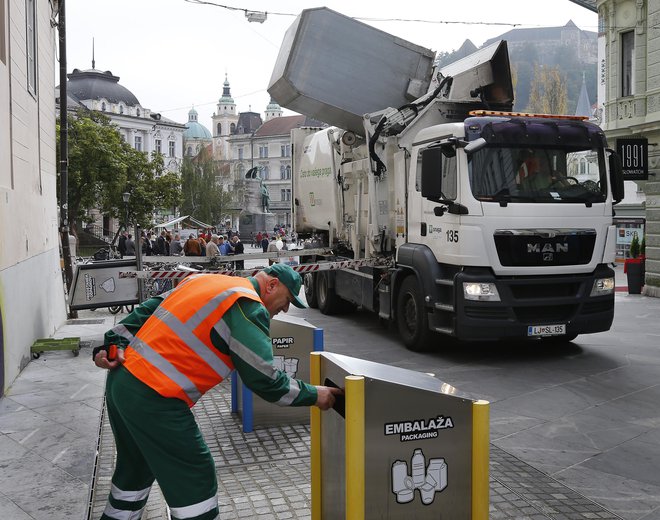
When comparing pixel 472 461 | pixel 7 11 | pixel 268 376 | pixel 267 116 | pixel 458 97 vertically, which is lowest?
pixel 472 461

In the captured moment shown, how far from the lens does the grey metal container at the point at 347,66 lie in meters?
10.9

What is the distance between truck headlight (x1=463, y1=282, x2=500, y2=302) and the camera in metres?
8.90

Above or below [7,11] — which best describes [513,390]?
below

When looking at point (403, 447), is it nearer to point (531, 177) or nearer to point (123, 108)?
point (531, 177)

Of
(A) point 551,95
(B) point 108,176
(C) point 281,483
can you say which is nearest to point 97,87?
(B) point 108,176

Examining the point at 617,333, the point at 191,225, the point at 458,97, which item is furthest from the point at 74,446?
the point at 191,225

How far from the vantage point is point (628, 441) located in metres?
6.17

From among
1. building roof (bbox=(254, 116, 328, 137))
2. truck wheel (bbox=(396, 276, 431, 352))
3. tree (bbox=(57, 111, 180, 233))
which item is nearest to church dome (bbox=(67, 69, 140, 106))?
building roof (bbox=(254, 116, 328, 137))

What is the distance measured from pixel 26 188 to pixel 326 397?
7.71 meters

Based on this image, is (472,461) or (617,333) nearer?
(472,461)

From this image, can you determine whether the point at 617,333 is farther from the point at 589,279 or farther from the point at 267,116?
the point at 267,116

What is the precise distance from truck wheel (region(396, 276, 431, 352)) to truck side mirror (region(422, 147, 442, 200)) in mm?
1379

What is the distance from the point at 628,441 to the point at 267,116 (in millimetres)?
141629

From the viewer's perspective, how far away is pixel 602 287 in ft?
31.3
